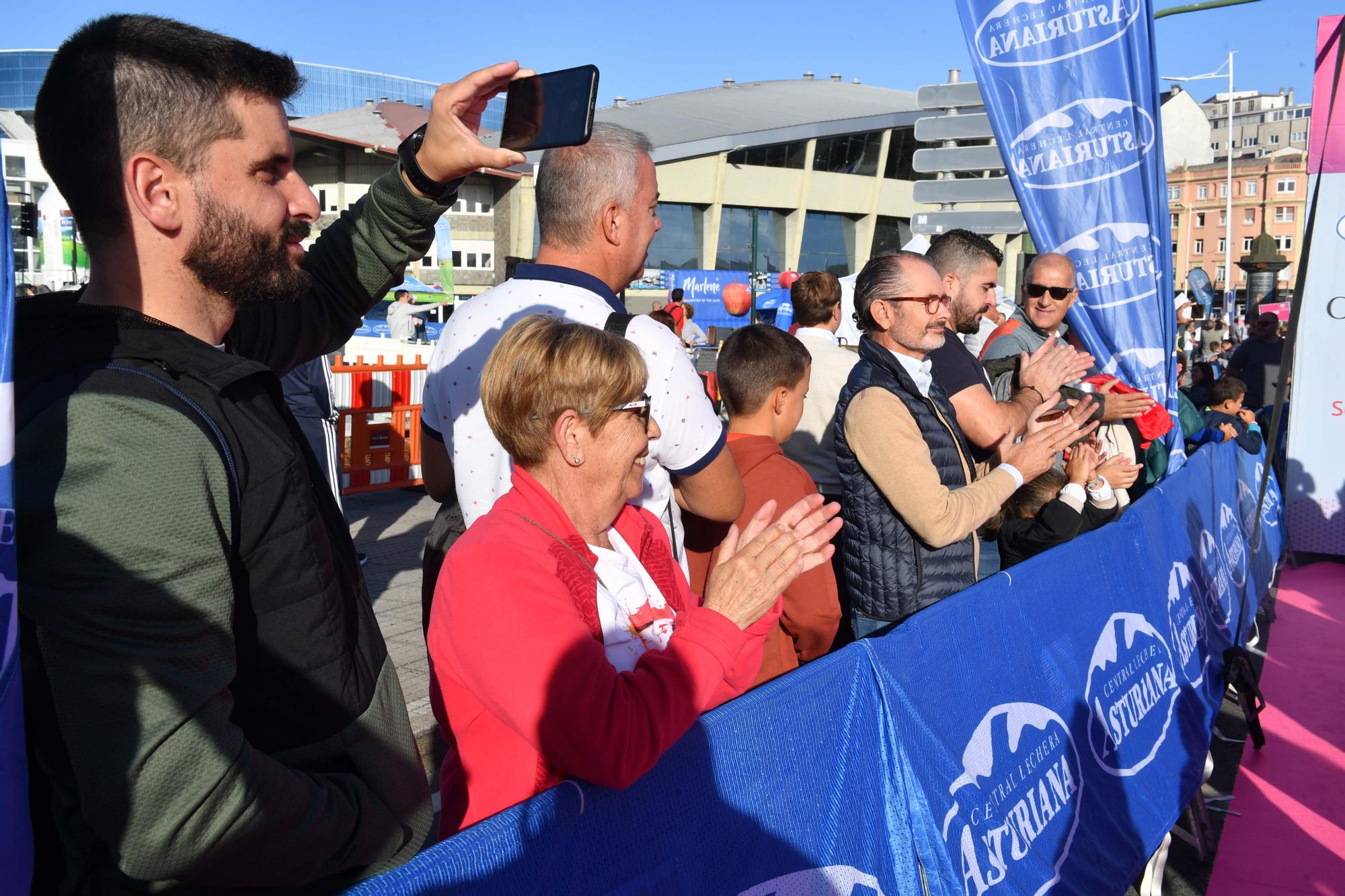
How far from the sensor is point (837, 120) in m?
51.0

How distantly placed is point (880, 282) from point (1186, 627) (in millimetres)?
2218

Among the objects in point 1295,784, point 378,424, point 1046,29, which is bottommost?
point 1295,784

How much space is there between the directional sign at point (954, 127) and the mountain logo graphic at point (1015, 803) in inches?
484

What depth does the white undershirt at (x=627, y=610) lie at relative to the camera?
199cm

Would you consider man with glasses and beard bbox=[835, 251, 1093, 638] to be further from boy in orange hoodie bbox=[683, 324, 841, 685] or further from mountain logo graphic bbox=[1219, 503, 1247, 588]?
mountain logo graphic bbox=[1219, 503, 1247, 588]

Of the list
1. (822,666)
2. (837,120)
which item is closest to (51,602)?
(822,666)

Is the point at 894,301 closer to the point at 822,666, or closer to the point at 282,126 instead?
the point at 822,666

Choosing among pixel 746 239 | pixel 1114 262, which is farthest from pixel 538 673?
pixel 746 239

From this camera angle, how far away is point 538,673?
5.72 ft

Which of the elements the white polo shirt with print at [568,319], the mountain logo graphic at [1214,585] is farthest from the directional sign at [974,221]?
the white polo shirt with print at [568,319]

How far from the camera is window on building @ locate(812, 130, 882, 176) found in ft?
168

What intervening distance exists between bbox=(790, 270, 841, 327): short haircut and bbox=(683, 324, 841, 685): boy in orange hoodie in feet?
4.54

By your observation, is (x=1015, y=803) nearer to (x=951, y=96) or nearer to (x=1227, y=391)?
(x=1227, y=391)

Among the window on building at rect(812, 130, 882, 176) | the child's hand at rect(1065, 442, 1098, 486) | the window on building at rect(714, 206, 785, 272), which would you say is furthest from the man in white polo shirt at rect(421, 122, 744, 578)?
the window on building at rect(812, 130, 882, 176)
